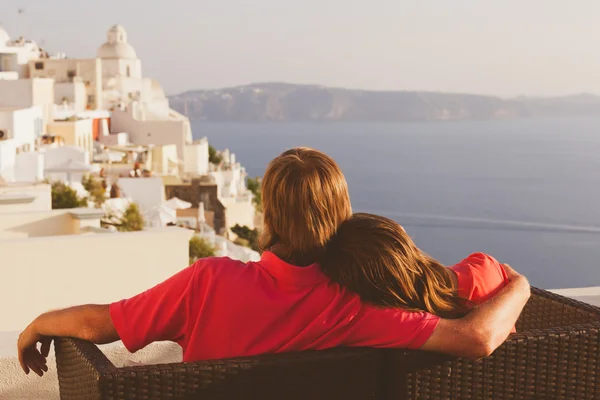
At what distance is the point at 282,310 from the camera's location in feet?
5.01

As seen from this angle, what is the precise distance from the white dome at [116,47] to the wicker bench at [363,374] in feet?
207

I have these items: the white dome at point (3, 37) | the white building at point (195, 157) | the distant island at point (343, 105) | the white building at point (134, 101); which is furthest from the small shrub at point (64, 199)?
the distant island at point (343, 105)

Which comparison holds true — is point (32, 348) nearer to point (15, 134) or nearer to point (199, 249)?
point (199, 249)

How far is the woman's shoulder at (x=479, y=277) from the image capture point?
1647mm

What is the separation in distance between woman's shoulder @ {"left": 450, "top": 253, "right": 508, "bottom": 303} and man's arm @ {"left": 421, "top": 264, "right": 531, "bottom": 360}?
59mm

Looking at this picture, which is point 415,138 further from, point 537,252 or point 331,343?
point 331,343

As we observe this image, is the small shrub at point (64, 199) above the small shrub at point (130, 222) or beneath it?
above

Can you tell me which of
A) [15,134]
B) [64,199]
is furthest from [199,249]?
[15,134]

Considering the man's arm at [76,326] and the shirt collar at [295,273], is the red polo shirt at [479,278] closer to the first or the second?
the shirt collar at [295,273]

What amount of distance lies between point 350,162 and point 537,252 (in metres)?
52.8

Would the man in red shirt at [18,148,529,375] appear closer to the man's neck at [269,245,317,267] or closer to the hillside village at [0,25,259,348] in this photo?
the man's neck at [269,245,317,267]

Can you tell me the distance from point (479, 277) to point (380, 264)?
0.25m

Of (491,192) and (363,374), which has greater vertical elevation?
(363,374)

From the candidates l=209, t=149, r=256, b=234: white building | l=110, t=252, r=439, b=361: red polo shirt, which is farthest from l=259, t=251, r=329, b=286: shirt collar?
l=209, t=149, r=256, b=234: white building
